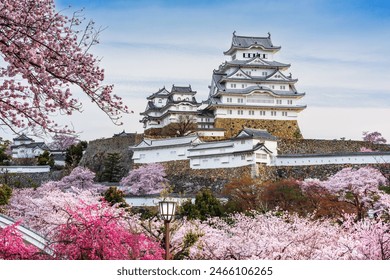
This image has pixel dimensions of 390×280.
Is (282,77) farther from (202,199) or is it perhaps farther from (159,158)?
(202,199)

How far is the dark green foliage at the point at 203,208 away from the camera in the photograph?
11375 mm

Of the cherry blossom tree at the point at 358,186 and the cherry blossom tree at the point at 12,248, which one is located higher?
the cherry blossom tree at the point at 358,186

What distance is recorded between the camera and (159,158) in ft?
59.4

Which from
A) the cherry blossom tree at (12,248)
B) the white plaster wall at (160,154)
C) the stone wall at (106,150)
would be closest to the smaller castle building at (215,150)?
the white plaster wall at (160,154)

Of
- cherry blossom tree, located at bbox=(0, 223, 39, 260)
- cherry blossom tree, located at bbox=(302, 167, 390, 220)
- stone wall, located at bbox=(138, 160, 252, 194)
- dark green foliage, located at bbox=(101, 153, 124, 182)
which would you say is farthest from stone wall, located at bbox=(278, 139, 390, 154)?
cherry blossom tree, located at bbox=(0, 223, 39, 260)

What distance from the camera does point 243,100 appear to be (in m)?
20.9

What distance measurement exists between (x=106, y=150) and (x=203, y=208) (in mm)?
9477

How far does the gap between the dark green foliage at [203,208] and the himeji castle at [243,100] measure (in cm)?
762

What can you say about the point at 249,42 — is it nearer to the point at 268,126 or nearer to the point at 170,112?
the point at 268,126

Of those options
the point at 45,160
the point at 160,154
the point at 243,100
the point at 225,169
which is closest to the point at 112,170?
the point at 160,154

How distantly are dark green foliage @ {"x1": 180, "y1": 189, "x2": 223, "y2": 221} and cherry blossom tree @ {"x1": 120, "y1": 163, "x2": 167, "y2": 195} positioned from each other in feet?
13.5

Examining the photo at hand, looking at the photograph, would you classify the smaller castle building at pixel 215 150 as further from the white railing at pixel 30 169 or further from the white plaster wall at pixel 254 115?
the white railing at pixel 30 169

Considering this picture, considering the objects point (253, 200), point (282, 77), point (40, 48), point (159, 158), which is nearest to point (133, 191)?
point (159, 158)
